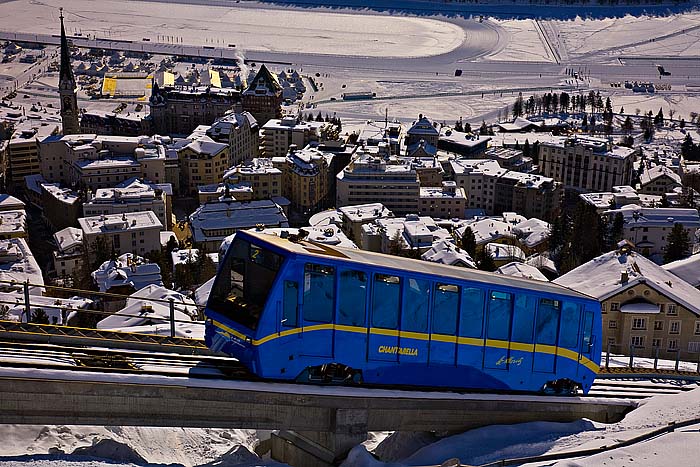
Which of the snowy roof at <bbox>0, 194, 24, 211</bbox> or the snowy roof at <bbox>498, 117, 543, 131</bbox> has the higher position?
the snowy roof at <bbox>498, 117, 543, 131</bbox>

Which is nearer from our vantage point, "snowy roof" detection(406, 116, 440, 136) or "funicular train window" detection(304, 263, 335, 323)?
"funicular train window" detection(304, 263, 335, 323)

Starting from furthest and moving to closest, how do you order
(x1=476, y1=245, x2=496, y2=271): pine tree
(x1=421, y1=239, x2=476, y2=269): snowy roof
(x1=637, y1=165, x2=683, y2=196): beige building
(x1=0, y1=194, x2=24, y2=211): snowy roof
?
(x1=637, y1=165, x2=683, y2=196): beige building, (x1=0, y1=194, x2=24, y2=211): snowy roof, (x1=476, y1=245, x2=496, y2=271): pine tree, (x1=421, y1=239, x2=476, y2=269): snowy roof

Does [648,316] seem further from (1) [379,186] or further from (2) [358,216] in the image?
(1) [379,186]

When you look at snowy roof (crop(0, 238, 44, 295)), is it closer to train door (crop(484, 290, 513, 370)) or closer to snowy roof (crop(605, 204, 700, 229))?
train door (crop(484, 290, 513, 370))

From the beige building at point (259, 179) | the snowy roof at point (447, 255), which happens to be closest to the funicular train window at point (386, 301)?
the snowy roof at point (447, 255)

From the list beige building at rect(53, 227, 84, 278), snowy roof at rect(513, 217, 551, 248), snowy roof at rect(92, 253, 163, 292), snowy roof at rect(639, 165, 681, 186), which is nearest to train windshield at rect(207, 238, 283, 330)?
snowy roof at rect(92, 253, 163, 292)

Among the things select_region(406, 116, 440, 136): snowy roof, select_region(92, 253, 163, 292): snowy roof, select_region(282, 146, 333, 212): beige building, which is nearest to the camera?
Result: select_region(92, 253, 163, 292): snowy roof

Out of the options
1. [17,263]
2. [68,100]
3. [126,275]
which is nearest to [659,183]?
[126,275]

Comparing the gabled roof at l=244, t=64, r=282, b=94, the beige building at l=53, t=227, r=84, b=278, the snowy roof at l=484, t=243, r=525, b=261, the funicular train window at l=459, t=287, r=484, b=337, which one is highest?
the funicular train window at l=459, t=287, r=484, b=337
